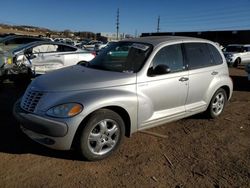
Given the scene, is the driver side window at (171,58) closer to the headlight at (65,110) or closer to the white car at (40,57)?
the headlight at (65,110)

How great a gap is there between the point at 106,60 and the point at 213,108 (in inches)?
101

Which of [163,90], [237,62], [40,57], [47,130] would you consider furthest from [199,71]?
[237,62]

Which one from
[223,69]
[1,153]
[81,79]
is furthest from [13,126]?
[223,69]

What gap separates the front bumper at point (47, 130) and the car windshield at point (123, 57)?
149cm

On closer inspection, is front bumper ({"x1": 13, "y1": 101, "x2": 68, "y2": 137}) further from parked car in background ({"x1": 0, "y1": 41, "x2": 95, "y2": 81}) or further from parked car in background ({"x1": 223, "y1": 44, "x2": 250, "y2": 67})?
parked car in background ({"x1": 223, "y1": 44, "x2": 250, "y2": 67})

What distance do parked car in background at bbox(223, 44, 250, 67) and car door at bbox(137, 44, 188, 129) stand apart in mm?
16676

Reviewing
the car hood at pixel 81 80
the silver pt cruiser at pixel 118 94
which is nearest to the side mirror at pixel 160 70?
the silver pt cruiser at pixel 118 94

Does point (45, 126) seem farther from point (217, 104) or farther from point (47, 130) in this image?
point (217, 104)

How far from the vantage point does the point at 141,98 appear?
4543 millimetres

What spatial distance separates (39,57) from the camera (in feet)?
33.0

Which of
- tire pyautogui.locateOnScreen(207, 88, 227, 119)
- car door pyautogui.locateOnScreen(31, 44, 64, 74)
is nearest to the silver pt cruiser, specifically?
tire pyautogui.locateOnScreen(207, 88, 227, 119)

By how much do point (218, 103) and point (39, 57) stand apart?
20.9 feet

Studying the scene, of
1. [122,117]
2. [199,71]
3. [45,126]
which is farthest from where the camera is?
[199,71]

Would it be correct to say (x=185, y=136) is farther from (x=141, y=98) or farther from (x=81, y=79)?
(x=81, y=79)
